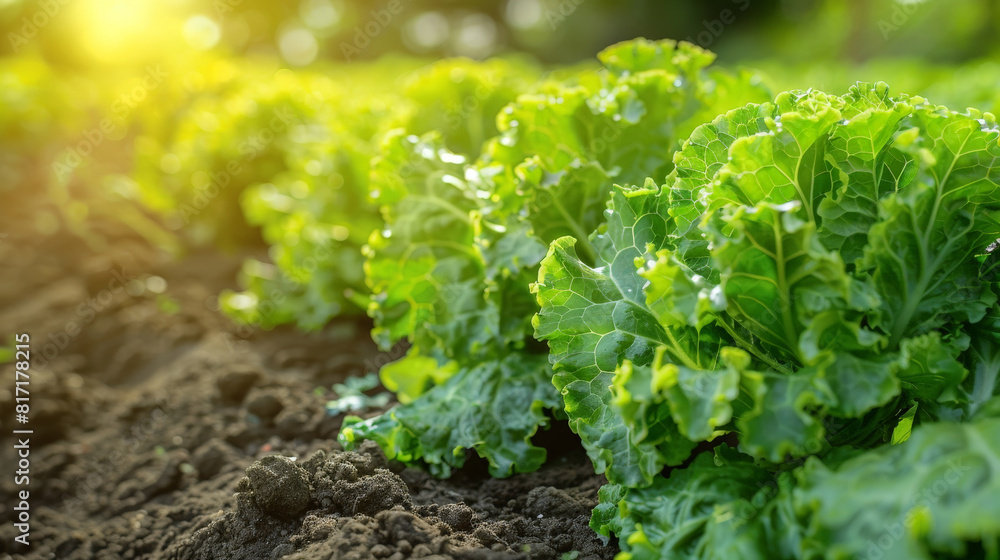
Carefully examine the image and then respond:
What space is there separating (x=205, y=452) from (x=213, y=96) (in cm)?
693

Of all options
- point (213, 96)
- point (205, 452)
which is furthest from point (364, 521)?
point (213, 96)

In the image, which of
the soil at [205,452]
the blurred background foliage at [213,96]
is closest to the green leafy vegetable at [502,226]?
the soil at [205,452]

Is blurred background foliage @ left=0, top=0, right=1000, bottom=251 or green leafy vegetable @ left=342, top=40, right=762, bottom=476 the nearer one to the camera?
green leafy vegetable @ left=342, top=40, right=762, bottom=476

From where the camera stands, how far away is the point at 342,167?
18.4 ft

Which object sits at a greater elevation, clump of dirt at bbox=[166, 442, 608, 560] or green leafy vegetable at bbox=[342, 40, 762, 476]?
green leafy vegetable at bbox=[342, 40, 762, 476]

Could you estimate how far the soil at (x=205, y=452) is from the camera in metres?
3.00

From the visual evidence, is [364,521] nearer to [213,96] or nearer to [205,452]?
[205,452]

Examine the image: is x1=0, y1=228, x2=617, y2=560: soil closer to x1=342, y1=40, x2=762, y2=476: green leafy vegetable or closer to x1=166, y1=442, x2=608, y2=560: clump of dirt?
x1=166, y1=442, x2=608, y2=560: clump of dirt

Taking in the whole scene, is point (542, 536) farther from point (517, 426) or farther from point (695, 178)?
point (695, 178)

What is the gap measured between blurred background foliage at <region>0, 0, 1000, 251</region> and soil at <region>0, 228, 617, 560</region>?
0.85m

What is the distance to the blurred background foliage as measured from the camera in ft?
20.8

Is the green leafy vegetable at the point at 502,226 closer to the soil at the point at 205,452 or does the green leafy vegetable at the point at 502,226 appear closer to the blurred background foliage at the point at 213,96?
the soil at the point at 205,452

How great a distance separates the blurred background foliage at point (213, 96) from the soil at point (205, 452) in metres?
0.85

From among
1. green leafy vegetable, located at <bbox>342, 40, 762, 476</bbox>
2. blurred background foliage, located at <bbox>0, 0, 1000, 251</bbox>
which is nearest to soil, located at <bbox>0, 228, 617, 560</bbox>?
green leafy vegetable, located at <bbox>342, 40, 762, 476</bbox>
